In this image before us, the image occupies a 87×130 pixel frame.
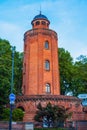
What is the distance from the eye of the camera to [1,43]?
45.1 m

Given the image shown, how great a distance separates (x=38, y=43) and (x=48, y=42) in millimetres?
1952

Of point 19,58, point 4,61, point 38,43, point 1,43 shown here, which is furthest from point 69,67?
point 4,61

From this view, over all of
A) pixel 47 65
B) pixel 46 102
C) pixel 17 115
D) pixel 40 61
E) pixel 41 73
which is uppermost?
pixel 40 61

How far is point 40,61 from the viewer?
147ft

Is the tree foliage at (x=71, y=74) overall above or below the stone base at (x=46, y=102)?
above

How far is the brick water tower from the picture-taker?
44.1 m

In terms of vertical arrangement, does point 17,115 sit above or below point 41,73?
below

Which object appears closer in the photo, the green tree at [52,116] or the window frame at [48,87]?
the green tree at [52,116]

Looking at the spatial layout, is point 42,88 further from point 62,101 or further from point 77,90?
point 77,90

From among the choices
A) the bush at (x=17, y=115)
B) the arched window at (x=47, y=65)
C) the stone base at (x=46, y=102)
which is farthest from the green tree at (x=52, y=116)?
the arched window at (x=47, y=65)

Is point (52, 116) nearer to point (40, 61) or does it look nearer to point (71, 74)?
point (40, 61)

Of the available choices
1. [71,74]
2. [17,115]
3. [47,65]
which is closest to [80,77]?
[71,74]

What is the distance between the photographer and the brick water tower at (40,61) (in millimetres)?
44094

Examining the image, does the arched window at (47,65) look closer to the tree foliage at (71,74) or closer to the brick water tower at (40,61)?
the brick water tower at (40,61)
